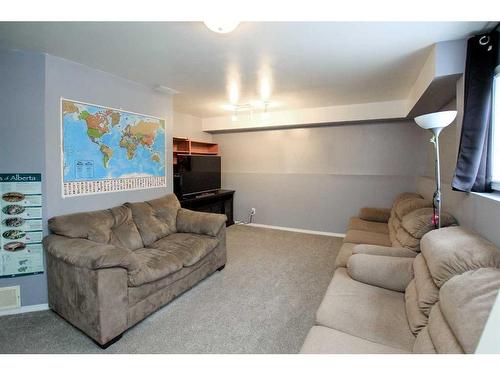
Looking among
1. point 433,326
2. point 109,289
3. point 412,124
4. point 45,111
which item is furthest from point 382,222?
point 45,111

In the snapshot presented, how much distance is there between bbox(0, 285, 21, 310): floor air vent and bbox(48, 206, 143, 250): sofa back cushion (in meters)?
0.60

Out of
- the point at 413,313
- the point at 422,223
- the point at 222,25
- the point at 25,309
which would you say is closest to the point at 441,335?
the point at 413,313

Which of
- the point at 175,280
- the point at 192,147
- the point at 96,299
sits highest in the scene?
the point at 192,147

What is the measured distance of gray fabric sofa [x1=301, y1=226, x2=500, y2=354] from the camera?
935 millimetres

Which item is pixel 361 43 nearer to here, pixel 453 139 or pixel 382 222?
pixel 453 139

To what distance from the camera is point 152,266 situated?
1996 millimetres

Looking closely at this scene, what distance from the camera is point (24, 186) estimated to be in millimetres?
2057

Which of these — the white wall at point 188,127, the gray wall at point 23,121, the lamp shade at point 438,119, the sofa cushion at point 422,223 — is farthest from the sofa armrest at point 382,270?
the white wall at point 188,127

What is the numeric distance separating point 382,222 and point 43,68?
14.2 ft

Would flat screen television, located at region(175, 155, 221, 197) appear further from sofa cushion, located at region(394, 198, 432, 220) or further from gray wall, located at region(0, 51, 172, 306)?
sofa cushion, located at region(394, 198, 432, 220)

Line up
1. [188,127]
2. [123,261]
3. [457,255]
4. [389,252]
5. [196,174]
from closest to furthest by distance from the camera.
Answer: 1. [457,255]
2. [123,261]
3. [389,252]
4. [196,174]
5. [188,127]

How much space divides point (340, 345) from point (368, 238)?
180cm

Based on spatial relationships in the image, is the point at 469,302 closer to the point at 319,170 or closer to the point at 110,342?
the point at 110,342

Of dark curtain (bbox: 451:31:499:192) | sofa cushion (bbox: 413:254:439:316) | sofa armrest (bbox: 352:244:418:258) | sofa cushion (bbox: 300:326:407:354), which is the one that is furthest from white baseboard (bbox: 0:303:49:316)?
dark curtain (bbox: 451:31:499:192)
